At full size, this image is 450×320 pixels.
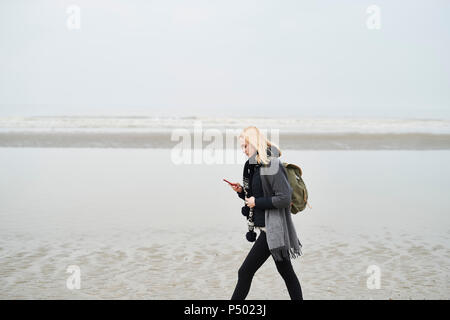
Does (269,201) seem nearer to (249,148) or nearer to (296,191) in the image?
(296,191)

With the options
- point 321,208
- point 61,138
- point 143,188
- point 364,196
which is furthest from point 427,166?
point 61,138

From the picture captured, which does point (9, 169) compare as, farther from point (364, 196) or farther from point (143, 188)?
point (364, 196)

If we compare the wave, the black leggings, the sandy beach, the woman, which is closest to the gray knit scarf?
the woman

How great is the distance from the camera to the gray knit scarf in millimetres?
4211

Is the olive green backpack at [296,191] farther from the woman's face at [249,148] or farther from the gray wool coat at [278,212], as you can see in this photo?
the woman's face at [249,148]

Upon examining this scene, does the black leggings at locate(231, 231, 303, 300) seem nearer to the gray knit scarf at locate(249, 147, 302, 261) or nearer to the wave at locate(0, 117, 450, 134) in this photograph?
the gray knit scarf at locate(249, 147, 302, 261)

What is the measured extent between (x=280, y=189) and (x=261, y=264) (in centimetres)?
68

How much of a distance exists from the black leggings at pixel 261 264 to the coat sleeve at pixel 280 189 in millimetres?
368

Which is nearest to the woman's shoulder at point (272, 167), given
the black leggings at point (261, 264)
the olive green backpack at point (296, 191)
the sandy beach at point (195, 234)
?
the olive green backpack at point (296, 191)

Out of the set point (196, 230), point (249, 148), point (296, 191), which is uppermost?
point (249, 148)

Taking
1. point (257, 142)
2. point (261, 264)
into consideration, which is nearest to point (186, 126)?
point (261, 264)

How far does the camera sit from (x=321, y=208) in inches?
366

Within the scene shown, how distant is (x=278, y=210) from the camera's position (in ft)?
14.1

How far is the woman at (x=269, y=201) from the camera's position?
4.23m
